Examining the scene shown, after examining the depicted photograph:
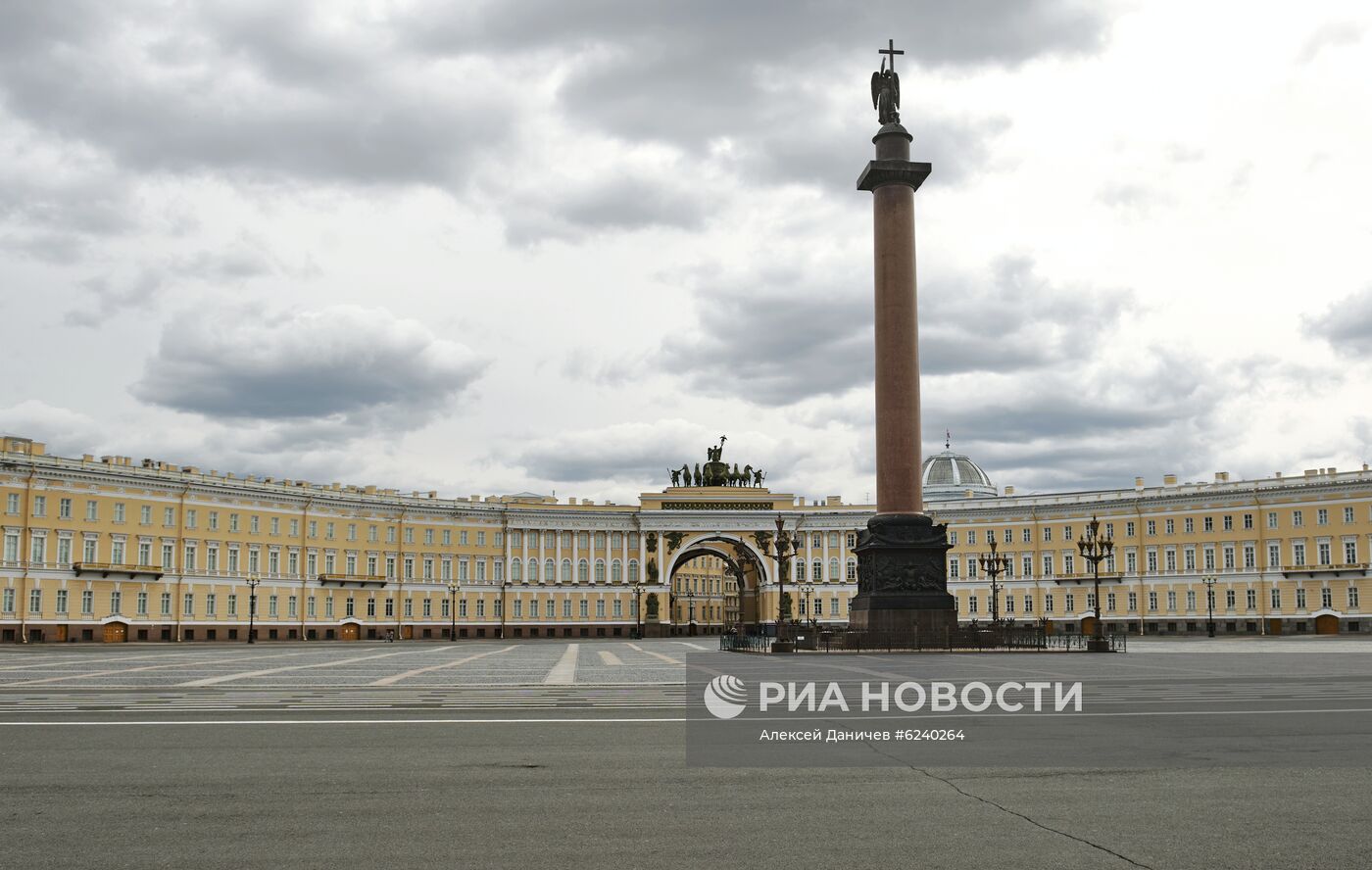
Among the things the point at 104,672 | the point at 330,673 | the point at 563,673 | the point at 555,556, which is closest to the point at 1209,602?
the point at 555,556

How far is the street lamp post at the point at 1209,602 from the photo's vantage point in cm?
9293

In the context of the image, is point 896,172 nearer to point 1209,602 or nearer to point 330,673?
point 330,673

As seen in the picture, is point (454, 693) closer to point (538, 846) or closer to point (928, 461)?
point (538, 846)

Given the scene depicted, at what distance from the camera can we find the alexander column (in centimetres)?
4962

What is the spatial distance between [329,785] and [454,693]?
13.5 metres

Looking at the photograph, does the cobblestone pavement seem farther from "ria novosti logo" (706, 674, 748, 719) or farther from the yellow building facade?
the yellow building facade

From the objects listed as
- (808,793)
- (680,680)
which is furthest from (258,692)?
(808,793)

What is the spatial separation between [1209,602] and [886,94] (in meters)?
59.2

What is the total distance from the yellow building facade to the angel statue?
97.6ft

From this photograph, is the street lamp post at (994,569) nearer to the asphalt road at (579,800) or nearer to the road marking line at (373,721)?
the road marking line at (373,721)

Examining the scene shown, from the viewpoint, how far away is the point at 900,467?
4997cm

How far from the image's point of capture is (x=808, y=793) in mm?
11234

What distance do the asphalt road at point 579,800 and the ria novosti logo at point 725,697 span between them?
3.36ft

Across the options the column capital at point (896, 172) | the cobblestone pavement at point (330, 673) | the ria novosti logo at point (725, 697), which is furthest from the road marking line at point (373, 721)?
the column capital at point (896, 172)
